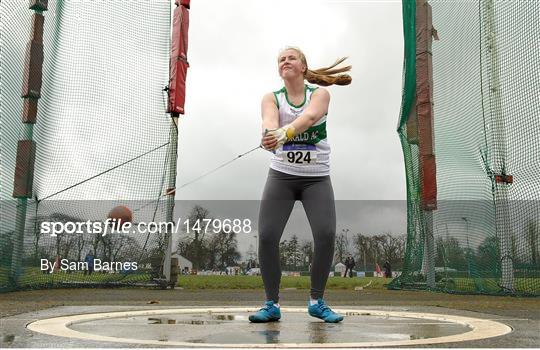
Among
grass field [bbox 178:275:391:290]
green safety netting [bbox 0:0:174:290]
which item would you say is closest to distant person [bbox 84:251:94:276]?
green safety netting [bbox 0:0:174:290]

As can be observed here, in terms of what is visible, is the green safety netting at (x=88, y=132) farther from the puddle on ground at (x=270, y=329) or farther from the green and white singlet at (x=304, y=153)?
the green and white singlet at (x=304, y=153)

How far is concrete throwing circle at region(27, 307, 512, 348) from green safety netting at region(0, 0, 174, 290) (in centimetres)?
631

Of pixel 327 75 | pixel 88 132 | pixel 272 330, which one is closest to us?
pixel 272 330

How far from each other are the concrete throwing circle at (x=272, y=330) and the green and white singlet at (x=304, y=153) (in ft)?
3.27

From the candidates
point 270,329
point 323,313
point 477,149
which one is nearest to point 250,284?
point 477,149

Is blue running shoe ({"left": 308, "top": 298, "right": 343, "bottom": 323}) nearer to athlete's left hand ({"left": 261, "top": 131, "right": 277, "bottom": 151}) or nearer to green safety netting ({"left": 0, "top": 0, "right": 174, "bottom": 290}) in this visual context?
athlete's left hand ({"left": 261, "top": 131, "right": 277, "bottom": 151})

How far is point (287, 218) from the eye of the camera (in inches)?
147

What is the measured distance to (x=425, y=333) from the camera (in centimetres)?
301

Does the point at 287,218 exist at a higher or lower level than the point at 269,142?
lower

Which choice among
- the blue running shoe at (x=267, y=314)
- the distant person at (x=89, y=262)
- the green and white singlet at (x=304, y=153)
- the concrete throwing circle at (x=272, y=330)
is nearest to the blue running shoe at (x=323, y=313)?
the concrete throwing circle at (x=272, y=330)

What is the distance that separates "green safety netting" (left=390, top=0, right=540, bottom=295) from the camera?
870 cm

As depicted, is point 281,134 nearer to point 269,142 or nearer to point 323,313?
point 269,142

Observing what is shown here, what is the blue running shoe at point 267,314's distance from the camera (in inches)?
140

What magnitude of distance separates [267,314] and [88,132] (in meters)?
7.79
